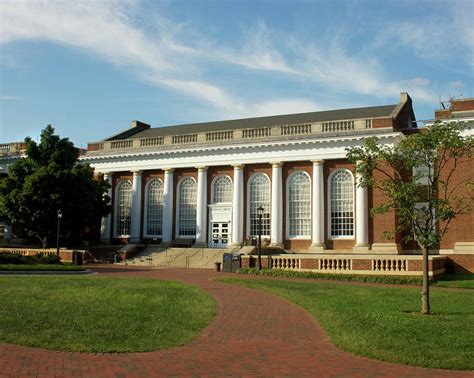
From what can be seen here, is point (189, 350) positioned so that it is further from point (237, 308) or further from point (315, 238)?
point (315, 238)

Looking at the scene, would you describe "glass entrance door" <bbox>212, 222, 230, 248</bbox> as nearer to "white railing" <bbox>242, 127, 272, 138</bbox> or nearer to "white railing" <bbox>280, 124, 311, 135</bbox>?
"white railing" <bbox>242, 127, 272, 138</bbox>

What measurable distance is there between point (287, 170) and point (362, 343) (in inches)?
1285

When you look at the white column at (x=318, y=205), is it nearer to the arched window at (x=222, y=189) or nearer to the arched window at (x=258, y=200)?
the arched window at (x=258, y=200)

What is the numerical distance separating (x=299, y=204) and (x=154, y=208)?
1375cm

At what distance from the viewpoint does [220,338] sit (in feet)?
36.4

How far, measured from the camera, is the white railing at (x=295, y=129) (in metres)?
42.2

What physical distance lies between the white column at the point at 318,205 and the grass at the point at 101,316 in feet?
71.3

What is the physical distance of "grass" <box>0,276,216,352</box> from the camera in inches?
394

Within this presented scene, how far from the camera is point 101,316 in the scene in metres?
12.7

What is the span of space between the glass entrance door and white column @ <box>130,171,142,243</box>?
714 cm

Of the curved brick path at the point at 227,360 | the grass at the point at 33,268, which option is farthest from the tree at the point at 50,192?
the curved brick path at the point at 227,360

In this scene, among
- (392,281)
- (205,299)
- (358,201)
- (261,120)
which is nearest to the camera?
(205,299)

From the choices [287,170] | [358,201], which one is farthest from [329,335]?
[287,170]

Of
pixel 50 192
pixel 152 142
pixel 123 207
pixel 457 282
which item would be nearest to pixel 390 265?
pixel 457 282
